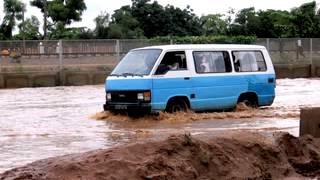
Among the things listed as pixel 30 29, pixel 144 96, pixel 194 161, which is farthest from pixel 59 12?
pixel 194 161

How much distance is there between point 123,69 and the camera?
15547 millimetres

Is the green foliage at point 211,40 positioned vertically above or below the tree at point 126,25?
below

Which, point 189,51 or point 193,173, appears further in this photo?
point 189,51

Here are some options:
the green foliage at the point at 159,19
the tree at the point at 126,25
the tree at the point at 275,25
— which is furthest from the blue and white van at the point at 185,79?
the green foliage at the point at 159,19

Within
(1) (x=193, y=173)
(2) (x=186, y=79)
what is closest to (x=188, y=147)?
(1) (x=193, y=173)

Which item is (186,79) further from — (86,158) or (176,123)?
(86,158)

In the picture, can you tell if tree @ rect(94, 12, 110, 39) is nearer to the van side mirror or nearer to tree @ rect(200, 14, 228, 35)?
tree @ rect(200, 14, 228, 35)

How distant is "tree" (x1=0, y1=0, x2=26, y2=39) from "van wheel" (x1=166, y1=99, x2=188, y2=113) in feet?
153

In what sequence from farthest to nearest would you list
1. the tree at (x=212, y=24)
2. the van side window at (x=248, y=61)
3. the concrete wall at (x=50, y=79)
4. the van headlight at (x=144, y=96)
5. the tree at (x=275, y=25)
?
the tree at (x=212, y=24) < the tree at (x=275, y=25) < the concrete wall at (x=50, y=79) < the van side window at (x=248, y=61) < the van headlight at (x=144, y=96)

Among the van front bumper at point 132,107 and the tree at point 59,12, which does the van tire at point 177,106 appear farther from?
the tree at point 59,12

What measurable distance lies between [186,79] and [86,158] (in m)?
8.18

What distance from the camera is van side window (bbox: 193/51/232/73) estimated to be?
15.7 meters

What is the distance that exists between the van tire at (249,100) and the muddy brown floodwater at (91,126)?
21cm

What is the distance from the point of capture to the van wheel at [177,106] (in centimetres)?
1527
